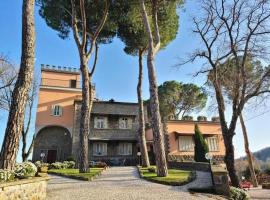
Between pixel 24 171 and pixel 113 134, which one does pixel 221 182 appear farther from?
pixel 113 134

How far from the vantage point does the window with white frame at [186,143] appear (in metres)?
24.1

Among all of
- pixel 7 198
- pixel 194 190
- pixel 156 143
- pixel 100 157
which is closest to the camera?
pixel 7 198

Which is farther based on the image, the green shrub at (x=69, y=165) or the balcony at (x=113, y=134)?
the balcony at (x=113, y=134)

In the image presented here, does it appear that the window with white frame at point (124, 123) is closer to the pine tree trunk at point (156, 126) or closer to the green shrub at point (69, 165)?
the green shrub at point (69, 165)

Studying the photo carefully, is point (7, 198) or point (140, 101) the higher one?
point (140, 101)

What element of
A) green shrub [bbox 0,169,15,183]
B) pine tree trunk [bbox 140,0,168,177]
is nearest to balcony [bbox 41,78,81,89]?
pine tree trunk [bbox 140,0,168,177]

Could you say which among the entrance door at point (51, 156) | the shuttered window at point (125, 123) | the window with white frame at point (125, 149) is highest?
the shuttered window at point (125, 123)

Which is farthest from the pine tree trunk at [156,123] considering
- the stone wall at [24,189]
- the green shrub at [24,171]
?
the green shrub at [24,171]

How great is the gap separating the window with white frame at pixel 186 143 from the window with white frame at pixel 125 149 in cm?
559

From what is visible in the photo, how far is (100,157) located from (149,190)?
17.6 m

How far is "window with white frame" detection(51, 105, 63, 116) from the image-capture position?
2644 centimetres

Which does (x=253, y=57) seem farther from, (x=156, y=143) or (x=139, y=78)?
(x=139, y=78)

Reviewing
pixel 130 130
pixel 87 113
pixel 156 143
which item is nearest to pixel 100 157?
pixel 130 130

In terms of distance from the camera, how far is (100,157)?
25.4m
